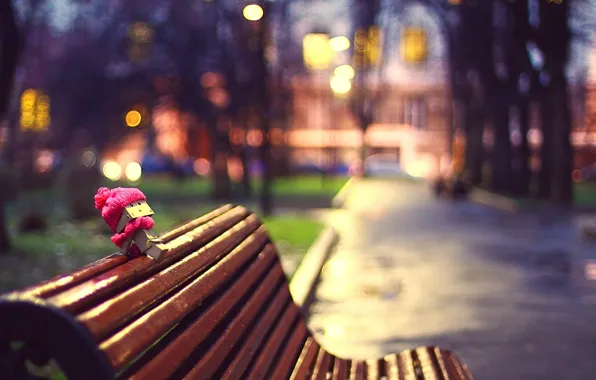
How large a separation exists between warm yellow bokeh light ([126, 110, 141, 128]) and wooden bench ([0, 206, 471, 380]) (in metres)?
41.5

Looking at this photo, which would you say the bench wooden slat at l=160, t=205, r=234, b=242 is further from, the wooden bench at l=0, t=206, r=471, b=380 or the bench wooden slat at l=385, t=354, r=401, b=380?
the bench wooden slat at l=385, t=354, r=401, b=380

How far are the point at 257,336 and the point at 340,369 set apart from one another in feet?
3.39

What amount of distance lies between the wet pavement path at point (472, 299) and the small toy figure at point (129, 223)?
14.0 ft

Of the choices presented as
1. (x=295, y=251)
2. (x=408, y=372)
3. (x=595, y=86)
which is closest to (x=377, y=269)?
(x=295, y=251)

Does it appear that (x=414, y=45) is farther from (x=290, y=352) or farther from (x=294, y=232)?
(x=290, y=352)

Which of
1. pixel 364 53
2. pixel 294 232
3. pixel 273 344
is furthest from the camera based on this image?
pixel 364 53

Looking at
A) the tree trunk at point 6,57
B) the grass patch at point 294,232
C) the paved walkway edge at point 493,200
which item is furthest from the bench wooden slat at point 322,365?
the paved walkway edge at point 493,200

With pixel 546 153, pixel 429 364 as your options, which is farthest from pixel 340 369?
pixel 546 153

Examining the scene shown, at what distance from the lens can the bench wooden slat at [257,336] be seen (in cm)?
356

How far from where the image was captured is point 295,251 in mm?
16000

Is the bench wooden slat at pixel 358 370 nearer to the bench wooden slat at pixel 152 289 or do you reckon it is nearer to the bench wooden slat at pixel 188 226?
the bench wooden slat at pixel 152 289

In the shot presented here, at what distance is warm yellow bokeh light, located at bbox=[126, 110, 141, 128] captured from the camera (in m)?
46.1

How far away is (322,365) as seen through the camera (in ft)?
16.3

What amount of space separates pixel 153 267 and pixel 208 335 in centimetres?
38
